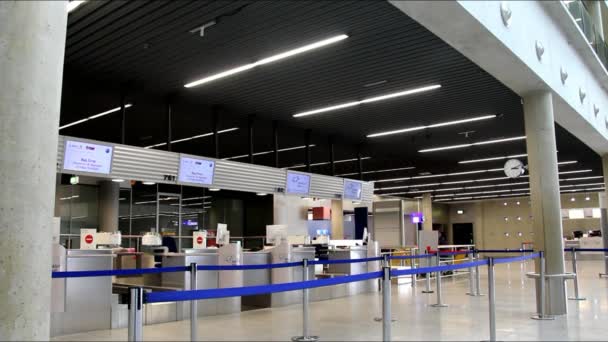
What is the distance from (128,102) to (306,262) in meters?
5.31

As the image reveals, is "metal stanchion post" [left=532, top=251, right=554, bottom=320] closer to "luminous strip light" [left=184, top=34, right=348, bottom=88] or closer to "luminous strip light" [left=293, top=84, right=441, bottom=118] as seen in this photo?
"luminous strip light" [left=293, top=84, right=441, bottom=118]

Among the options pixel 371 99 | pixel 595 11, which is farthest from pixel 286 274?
pixel 595 11

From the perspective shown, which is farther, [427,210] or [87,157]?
[427,210]

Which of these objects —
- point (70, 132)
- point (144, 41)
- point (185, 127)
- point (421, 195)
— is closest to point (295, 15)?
point (144, 41)

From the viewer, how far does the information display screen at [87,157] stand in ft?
24.9

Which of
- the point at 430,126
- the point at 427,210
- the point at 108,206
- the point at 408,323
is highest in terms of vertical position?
the point at 430,126

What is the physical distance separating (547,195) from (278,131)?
6.40m

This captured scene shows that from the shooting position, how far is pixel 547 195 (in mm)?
7703

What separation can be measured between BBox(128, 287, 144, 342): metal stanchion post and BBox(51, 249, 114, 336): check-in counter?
4393mm

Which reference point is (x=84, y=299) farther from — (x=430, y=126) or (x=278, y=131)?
(x=430, y=126)

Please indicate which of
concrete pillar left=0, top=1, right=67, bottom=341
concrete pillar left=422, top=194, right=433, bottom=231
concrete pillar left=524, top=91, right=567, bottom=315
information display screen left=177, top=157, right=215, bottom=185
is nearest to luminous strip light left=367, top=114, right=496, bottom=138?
concrete pillar left=524, top=91, right=567, bottom=315

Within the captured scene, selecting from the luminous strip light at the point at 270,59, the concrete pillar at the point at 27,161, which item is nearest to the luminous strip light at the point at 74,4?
the luminous strip light at the point at 270,59

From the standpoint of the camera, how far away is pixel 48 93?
223 centimetres

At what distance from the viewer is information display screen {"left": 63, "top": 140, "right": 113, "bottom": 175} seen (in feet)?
24.9
